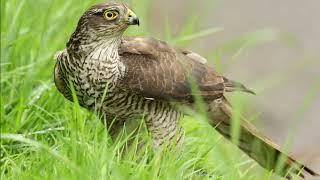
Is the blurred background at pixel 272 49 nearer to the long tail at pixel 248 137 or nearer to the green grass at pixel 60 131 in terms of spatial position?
the green grass at pixel 60 131

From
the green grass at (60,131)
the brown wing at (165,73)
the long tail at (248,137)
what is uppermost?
the brown wing at (165,73)

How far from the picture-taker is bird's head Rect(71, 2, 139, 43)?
680 centimetres

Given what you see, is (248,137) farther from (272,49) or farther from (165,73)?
(272,49)

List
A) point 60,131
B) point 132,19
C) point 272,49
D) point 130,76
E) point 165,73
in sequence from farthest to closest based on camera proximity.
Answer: point 272,49
point 60,131
point 165,73
point 130,76
point 132,19

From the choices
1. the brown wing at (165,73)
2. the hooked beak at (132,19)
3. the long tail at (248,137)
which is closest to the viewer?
the hooked beak at (132,19)

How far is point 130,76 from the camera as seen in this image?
22.6ft

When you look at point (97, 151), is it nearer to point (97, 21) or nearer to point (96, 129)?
point (96, 129)

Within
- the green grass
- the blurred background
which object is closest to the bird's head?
the green grass

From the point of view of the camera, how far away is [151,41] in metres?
7.22

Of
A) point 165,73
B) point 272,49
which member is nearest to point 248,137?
point 165,73

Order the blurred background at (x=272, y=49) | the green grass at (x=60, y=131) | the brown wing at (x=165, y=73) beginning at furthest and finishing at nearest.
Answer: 1. the blurred background at (x=272, y=49)
2. the brown wing at (x=165, y=73)
3. the green grass at (x=60, y=131)

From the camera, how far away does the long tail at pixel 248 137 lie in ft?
24.9

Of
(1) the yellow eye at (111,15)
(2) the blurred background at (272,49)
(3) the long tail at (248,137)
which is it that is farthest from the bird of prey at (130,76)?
(2) the blurred background at (272,49)

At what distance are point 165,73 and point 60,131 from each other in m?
0.76
